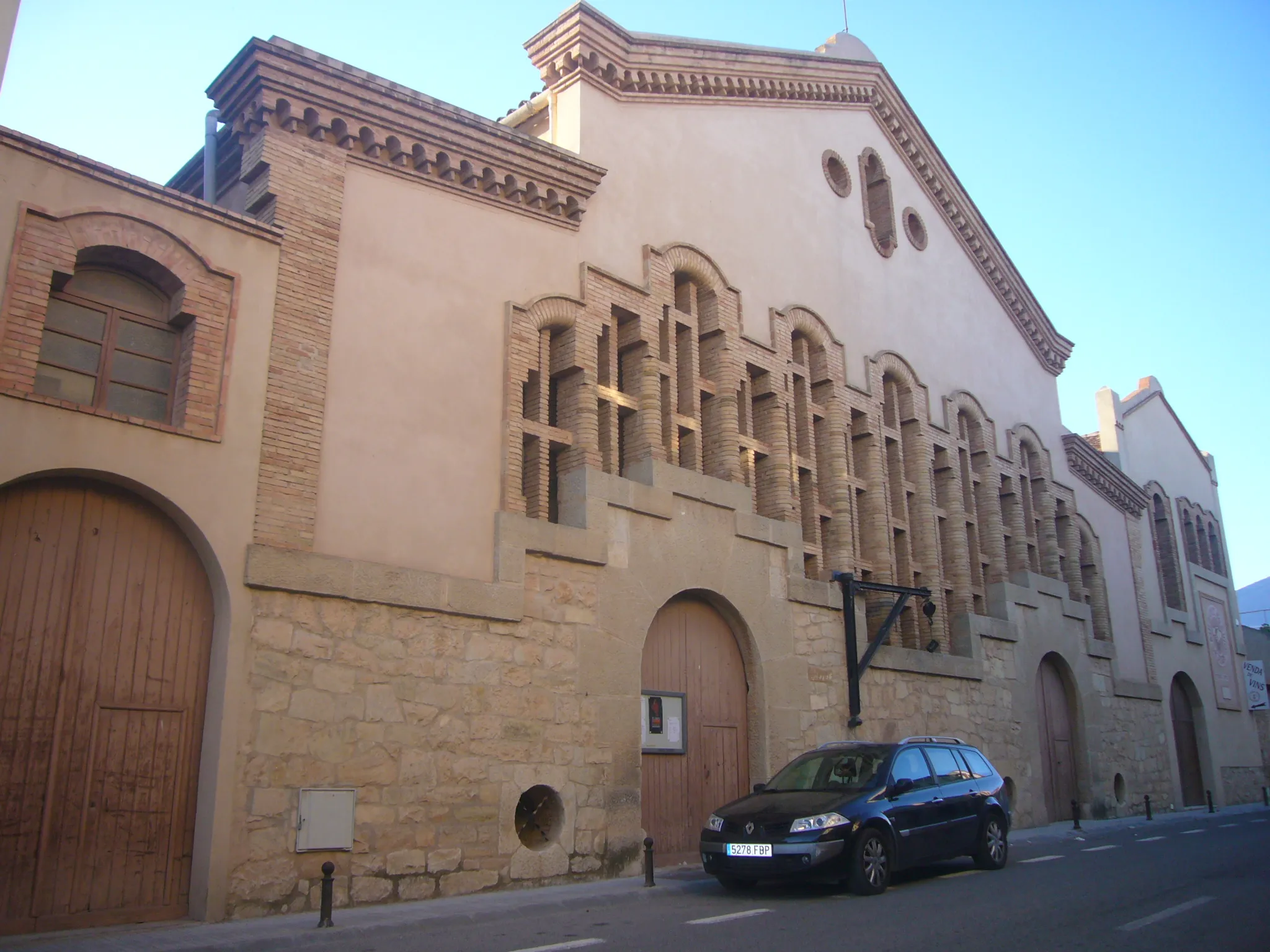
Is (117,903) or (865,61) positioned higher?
(865,61)

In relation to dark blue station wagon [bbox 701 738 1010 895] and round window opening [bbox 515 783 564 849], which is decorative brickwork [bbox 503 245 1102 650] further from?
dark blue station wagon [bbox 701 738 1010 895]

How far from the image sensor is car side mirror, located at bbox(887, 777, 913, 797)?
10.4 meters

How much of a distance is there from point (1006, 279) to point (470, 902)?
18.5 metres

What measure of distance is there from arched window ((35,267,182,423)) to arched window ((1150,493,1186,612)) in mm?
24499

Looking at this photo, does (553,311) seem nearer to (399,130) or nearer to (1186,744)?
(399,130)

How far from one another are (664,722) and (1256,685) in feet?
78.3

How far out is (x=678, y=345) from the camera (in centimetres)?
1501

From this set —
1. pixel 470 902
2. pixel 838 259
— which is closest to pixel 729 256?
pixel 838 259

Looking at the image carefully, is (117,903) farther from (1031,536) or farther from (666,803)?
(1031,536)

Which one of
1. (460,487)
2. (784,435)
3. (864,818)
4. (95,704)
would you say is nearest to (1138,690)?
(784,435)

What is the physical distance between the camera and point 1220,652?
2861cm

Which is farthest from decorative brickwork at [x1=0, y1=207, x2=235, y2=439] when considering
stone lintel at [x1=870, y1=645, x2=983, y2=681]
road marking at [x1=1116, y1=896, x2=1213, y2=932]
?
stone lintel at [x1=870, y1=645, x2=983, y2=681]

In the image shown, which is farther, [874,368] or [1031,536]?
[1031,536]

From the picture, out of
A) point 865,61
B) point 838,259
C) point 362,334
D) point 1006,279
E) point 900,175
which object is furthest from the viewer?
point 1006,279
